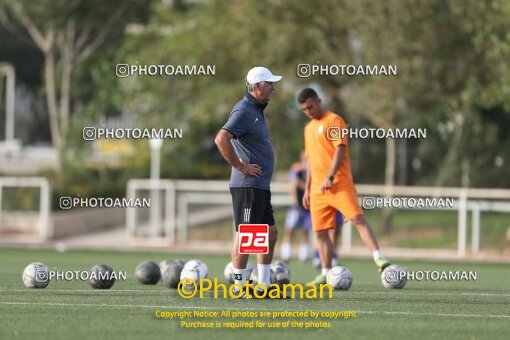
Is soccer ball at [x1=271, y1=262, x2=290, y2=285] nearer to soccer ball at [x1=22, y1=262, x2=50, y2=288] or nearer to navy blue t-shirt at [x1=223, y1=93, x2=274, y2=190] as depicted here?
navy blue t-shirt at [x1=223, y1=93, x2=274, y2=190]

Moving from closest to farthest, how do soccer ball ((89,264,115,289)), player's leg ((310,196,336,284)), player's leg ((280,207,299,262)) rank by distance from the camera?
soccer ball ((89,264,115,289)), player's leg ((310,196,336,284)), player's leg ((280,207,299,262))

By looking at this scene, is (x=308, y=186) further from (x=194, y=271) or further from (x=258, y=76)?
(x=258, y=76)

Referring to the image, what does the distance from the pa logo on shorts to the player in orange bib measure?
97.5 inches

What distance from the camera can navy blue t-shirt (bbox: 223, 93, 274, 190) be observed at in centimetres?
1328

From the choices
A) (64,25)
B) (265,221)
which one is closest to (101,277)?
(265,221)

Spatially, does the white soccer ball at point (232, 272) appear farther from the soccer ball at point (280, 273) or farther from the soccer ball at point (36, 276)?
the soccer ball at point (36, 276)

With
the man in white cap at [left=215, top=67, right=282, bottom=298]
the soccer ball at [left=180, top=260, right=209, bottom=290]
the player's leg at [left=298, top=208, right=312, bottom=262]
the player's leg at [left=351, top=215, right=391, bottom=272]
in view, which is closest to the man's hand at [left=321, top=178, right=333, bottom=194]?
the player's leg at [left=351, top=215, right=391, bottom=272]

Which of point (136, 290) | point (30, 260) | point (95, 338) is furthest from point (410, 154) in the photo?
point (95, 338)

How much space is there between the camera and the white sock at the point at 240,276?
13.6 metres

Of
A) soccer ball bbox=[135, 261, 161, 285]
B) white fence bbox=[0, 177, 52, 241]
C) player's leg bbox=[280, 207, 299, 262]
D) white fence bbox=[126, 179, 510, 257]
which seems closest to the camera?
soccer ball bbox=[135, 261, 161, 285]

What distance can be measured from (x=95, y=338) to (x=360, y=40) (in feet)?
75.9

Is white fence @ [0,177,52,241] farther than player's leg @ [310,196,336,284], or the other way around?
white fence @ [0,177,52,241]

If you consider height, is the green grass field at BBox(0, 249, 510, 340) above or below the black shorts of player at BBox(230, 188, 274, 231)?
below

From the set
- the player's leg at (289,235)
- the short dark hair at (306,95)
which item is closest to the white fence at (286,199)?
the player's leg at (289,235)
